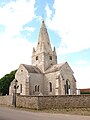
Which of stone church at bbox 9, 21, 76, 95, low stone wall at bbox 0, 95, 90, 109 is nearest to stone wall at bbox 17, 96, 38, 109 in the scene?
low stone wall at bbox 0, 95, 90, 109

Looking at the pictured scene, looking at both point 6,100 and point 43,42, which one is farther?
point 43,42

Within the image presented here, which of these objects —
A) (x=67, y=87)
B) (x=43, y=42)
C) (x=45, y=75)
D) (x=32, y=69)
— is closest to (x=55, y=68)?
(x=45, y=75)

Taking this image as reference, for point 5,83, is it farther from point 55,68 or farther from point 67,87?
point 67,87

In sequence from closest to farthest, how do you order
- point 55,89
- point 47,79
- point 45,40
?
point 55,89, point 47,79, point 45,40

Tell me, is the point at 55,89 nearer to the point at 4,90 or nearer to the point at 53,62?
the point at 53,62

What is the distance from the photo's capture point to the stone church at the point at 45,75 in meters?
43.4

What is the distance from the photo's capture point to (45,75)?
46688 mm

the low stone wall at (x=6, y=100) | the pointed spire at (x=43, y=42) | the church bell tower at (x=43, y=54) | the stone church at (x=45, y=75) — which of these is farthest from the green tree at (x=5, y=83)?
the low stone wall at (x=6, y=100)

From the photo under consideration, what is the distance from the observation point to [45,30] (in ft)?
171

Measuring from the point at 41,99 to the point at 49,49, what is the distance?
26.7 meters

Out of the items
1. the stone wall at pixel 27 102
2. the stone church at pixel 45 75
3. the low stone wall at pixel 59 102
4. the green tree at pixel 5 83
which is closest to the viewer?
the low stone wall at pixel 59 102

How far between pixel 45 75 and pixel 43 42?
8628mm

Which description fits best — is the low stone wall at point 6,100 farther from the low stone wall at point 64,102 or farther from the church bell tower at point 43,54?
the church bell tower at point 43,54

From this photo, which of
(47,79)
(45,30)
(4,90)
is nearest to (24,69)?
(47,79)
